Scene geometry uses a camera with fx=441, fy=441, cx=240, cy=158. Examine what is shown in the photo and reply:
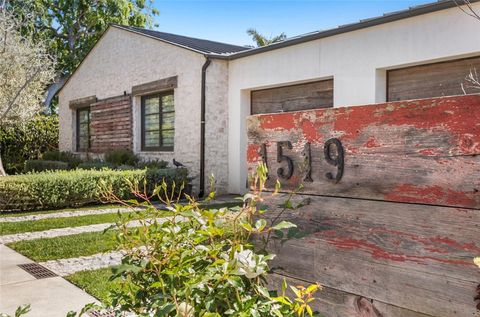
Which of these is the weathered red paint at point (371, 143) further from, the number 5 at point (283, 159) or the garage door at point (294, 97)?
the garage door at point (294, 97)

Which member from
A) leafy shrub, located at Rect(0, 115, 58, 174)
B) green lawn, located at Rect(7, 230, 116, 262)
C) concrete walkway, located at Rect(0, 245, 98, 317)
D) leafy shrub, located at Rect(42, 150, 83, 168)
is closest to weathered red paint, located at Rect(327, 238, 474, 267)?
concrete walkway, located at Rect(0, 245, 98, 317)

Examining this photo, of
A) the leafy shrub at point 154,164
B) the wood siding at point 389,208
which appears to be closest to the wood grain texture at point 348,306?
the wood siding at point 389,208

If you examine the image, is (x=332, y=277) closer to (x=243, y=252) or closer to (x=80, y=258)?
(x=243, y=252)

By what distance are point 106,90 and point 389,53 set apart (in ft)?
33.2

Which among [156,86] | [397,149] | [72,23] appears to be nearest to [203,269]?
[397,149]

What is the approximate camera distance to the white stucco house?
721 cm

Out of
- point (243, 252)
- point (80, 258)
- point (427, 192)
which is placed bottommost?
point (80, 258)

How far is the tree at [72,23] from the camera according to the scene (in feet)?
73.3

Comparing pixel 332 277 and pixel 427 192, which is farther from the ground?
pixel 427 192

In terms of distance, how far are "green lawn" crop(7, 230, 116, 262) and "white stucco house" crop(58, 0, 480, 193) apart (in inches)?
196

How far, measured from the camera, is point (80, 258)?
5.00 meters

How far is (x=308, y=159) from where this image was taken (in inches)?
65.3

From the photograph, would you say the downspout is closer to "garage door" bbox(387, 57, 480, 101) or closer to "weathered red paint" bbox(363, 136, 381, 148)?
"garage door" bbox(387, 57, 480, 101)

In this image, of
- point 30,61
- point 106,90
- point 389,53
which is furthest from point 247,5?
point 389,53
